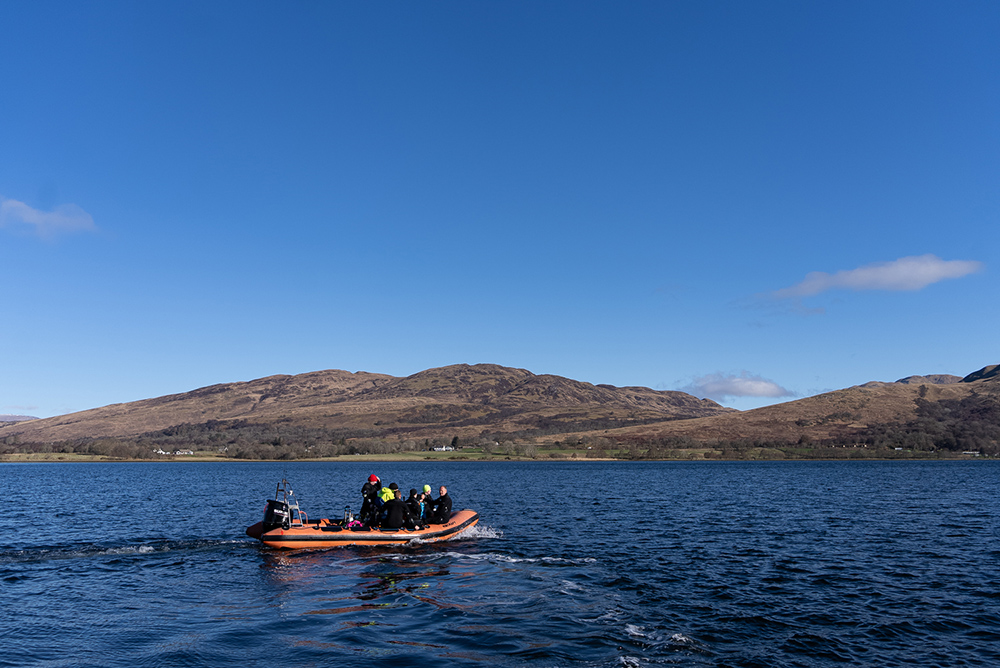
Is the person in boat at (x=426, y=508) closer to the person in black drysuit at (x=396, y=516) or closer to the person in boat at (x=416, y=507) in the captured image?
the person in boat at (x=416, y=507)

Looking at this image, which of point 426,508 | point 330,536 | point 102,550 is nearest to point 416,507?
point 426,508

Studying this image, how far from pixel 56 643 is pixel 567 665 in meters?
12.6

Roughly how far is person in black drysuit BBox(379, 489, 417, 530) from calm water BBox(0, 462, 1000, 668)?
1.25 metres

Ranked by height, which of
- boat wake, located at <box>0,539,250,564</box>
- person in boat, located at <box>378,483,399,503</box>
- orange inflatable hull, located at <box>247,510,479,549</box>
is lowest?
boat wake, located at <box>0,539,250,564</box>

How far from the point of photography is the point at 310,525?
99.6 ft

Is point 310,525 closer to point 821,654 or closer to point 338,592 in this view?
point 338,592

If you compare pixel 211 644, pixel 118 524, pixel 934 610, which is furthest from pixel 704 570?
pixel 118 524

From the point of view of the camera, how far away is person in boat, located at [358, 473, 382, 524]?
30.7 m

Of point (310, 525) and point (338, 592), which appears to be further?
point (310, 525)

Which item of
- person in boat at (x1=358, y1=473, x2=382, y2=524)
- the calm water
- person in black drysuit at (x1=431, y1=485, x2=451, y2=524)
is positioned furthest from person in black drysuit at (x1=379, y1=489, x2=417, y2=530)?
person in black drysuit at (x1=431, y1=485, x2=451, y2=524)

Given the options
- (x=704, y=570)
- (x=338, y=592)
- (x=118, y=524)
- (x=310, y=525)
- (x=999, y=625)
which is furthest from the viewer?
(x=118, y=524)

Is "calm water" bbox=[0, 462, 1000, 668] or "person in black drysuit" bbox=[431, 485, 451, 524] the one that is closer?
Result: "calm water" bbox=[0, 462, 1000, 668]

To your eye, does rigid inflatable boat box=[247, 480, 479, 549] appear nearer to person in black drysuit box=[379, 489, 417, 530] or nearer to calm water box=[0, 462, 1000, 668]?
person in black drysuit box=[379, 489, 417, 530]

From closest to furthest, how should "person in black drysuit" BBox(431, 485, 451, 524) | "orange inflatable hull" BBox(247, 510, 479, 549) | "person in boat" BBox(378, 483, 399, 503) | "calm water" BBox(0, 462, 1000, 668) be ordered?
"calm water" BBox(0, 462, 1000, 668), "orange inflatable hull" BBox(247, 510, 479, 549), "person in boat" BBox(378, 483, 399, 503), "person in black drysuit" BBox(431, 485, 451, 524)
